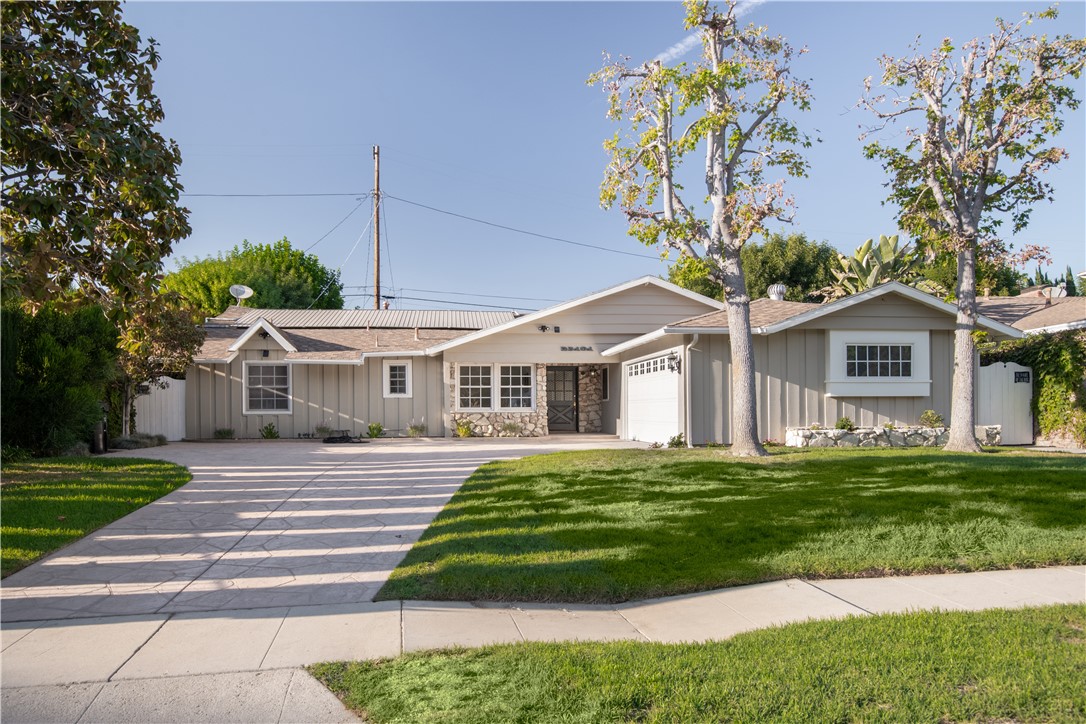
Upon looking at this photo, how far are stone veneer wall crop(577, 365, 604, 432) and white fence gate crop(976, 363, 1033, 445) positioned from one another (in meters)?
10.4

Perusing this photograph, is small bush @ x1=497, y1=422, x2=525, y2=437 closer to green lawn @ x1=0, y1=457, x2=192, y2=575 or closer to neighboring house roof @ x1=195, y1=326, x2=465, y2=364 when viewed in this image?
neighboring house roof @ x1=195, y1=326, x2=465, y2=364

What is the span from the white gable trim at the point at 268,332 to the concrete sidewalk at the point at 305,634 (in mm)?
15726

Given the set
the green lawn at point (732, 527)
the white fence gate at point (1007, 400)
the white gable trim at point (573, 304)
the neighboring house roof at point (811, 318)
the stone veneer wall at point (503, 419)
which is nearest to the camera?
the green lawn at point (732, 527)

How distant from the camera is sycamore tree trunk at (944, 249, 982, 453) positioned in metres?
13.8

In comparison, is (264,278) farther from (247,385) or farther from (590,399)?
(590,399)

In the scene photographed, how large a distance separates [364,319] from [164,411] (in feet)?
27.0

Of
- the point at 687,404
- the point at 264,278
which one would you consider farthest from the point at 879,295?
the point at 264,278

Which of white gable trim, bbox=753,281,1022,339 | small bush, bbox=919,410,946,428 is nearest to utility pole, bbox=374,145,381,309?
white gable trim, bbox=753,281,1022,339

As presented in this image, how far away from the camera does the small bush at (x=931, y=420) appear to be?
15867mm

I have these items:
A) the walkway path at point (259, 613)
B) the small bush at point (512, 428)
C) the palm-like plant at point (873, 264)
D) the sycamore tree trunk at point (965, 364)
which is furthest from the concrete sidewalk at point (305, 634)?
the palm-like plant at point (873, 264)

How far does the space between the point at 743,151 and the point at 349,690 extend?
40.0ft

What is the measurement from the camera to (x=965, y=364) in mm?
13922

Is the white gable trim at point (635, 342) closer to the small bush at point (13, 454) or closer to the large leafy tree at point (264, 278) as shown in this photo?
the small bush at point (13, 454)

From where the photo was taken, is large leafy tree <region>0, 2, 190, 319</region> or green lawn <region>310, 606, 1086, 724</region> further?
large leafy tree <region>0, 2, 190, 319</region>
